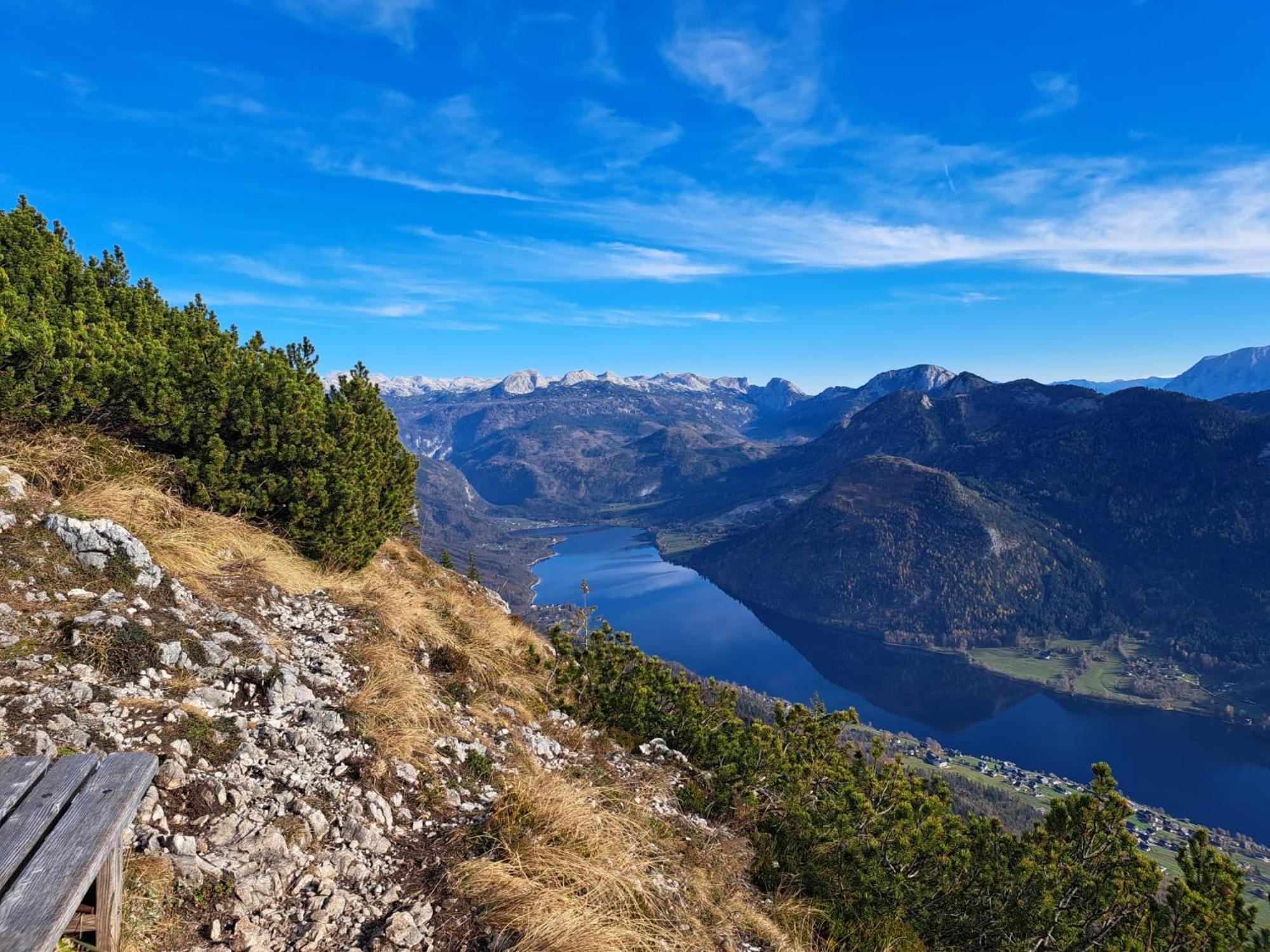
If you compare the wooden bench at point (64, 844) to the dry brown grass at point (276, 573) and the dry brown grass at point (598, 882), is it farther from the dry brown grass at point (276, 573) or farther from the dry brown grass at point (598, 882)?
the dry brown grass at point (276, 573)

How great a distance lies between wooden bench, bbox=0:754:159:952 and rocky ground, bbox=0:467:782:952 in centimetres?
58

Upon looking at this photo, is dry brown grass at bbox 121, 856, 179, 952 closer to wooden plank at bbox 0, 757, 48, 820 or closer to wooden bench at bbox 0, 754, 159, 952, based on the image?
wooden bench at bbox 0, 754, 159, 952

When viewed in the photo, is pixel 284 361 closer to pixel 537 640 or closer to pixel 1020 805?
pixel 537 640

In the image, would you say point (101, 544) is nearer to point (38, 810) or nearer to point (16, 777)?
point (16, 777)

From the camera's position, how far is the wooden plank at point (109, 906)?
11.3 feet

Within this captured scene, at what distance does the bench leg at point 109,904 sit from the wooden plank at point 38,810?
405 millimetres

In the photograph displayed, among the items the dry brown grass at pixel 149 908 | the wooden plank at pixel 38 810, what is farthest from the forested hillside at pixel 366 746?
the wooden plank at pixel 38 810

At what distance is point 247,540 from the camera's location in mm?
11773

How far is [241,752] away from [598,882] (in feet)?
11.8

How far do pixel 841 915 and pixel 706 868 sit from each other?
2192 millimetres

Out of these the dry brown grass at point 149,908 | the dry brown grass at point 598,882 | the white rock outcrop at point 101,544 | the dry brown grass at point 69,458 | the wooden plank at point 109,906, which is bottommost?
the dry brown grass at point 598,882

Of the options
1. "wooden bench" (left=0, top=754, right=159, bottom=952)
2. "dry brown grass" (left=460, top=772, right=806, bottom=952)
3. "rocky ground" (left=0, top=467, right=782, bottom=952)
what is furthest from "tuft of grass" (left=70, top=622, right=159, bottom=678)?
"dry brown grass" (left=460, top=772, right=806, bottom=952)

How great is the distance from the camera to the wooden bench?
2703 millimetres

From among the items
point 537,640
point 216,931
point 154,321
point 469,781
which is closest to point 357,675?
point 469,781
